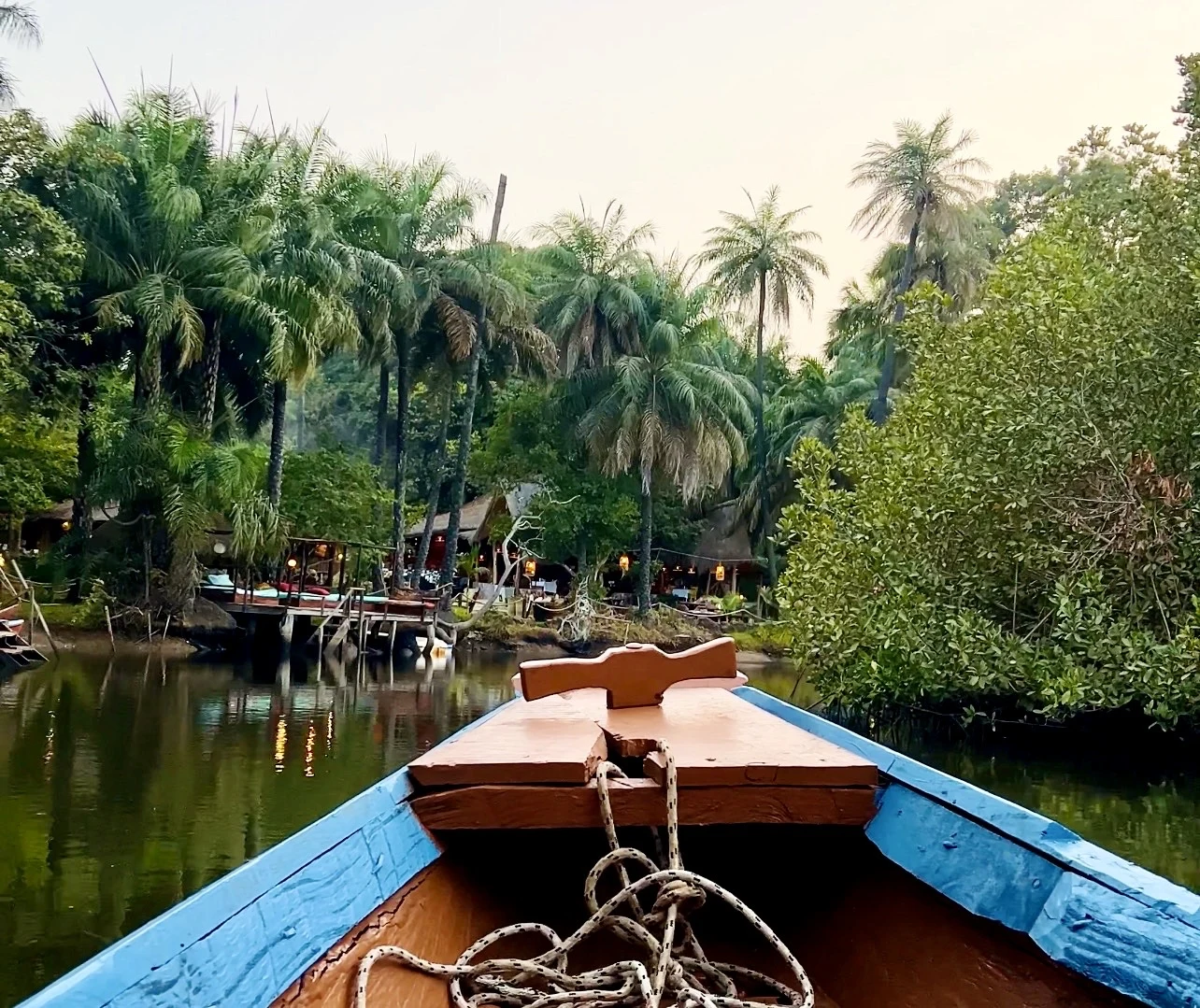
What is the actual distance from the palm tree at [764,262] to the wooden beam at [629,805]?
28.5 metres

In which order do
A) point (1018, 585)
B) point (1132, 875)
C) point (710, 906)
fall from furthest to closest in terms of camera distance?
point (1018, 585)
point (710, 906)
point (1132, 875)

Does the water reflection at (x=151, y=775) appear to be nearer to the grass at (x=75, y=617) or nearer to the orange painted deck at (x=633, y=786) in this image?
the grass at (x=75, y=617)

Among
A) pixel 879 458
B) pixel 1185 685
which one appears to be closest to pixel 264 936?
pixel 1185 685

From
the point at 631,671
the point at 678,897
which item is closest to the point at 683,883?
the point at 678,897

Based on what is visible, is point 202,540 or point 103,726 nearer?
point 103,726

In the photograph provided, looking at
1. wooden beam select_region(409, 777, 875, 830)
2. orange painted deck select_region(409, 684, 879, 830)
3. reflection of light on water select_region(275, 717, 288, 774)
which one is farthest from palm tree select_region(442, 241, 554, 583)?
wooden beam select_region(409, 777, 875, 830)

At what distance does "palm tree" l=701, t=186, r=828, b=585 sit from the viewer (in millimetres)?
30484

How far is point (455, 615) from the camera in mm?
27547

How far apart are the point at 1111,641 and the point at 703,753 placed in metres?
8.66

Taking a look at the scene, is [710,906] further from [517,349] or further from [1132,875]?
[517,349]

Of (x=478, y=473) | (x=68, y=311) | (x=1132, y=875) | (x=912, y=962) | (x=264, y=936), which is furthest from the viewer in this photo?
(x=478, y=473)

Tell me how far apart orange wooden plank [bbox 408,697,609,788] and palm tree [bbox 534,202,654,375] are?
27331mm

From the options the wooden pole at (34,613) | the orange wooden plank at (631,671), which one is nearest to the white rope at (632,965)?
the orange wooden plank at (631,671)

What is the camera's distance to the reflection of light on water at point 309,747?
1009cm
